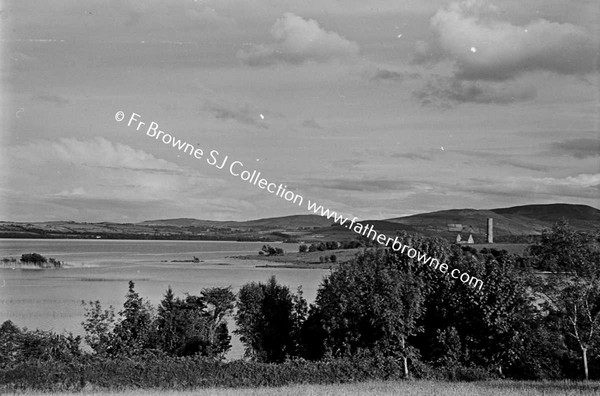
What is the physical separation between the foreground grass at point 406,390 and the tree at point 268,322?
647cm

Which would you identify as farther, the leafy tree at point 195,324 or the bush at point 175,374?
the leafy tree at point 195,324

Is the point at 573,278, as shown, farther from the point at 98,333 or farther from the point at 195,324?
the point at 98,333

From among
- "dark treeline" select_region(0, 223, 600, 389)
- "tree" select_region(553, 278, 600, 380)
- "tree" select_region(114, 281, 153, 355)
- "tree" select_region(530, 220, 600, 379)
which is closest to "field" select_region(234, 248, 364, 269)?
"dark treeline" select_region(0, 223, 600, 389)

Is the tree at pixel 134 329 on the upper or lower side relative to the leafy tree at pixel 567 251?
lower

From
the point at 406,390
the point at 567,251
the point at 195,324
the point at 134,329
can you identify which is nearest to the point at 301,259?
the point at 195,324

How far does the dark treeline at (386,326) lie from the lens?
1085 inches

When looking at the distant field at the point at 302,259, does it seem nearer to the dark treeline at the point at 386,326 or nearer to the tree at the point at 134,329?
the dark treeline at the point at 386,326

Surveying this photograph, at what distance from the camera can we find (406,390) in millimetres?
23453

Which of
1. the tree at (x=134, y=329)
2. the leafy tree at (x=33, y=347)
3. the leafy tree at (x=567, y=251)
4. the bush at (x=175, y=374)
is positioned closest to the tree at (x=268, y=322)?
the tree at (x=134, y=329)

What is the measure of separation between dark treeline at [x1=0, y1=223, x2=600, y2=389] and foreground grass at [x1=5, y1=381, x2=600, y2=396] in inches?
63.9

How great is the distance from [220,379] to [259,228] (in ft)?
387

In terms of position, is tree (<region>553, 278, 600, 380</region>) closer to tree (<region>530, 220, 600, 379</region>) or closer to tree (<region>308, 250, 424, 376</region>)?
tree (<region>530, 220, 600, 379</region>)

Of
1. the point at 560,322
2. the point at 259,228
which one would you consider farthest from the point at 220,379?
the point at 259,228

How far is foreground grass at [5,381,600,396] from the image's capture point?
22.0m
